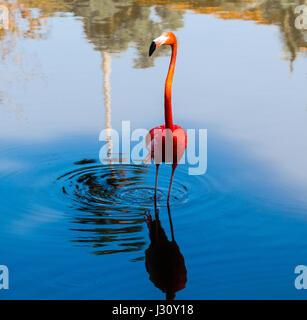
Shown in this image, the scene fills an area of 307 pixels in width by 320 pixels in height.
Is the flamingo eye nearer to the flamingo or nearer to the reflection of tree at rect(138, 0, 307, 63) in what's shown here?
the flamingo

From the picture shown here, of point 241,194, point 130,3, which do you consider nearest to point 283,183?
point 241,194

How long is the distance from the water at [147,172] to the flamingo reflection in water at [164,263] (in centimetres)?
2

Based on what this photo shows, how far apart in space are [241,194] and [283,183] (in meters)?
0.56

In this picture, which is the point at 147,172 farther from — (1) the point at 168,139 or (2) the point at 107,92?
(2) the point at 107,92

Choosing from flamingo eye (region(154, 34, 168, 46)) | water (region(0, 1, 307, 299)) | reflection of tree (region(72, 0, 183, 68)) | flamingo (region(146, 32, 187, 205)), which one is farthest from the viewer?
reflection of tree (region(72, 0, 183, 68))

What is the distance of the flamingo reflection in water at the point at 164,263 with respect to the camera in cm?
473

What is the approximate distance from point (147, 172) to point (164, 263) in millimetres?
2102

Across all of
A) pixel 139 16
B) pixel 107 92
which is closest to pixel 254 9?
pixel 139 16

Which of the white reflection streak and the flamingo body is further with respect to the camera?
the white reflection streak

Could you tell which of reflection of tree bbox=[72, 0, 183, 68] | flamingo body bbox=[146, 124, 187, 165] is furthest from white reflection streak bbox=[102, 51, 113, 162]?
flamingo body bbox=[146, 124, 187, 165]

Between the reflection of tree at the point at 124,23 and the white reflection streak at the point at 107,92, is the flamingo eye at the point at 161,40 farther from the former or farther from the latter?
the reflection of tree at the point at 124,23

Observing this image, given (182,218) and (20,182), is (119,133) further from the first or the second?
(182,218)

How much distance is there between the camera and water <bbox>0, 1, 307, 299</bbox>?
493 cm

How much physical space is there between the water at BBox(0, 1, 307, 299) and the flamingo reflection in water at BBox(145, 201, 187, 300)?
2 cm
